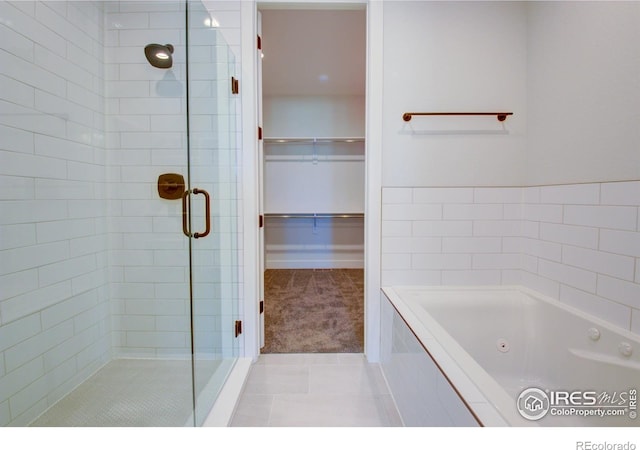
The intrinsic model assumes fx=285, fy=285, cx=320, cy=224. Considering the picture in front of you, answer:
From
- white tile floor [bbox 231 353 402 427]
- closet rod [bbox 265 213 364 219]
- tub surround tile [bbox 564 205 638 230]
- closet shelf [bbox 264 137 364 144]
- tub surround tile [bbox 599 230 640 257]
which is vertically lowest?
white tile floor [bbox 231 353 402 427]

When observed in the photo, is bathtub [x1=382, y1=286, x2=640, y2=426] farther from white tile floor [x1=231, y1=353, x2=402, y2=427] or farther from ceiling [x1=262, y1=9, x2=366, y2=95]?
ceiling [x1=262, y1=9, x2=366, y2=95]

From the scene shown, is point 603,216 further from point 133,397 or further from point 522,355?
point 133,397

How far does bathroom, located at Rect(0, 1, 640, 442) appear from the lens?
4.47 feet

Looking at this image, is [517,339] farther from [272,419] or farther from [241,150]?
[241,150]

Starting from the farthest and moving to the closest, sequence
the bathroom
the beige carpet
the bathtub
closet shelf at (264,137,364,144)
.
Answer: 1. closet shelf at (264,137,364,144)
2. the beige carpet
3. the bathroom
4. the bathtub

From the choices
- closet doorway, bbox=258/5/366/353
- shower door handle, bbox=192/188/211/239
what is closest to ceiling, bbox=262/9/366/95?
closet doorway, bbox=258/5/366/353

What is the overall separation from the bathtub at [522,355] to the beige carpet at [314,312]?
52cm

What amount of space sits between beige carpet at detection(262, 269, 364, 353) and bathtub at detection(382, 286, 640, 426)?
52 centimetres

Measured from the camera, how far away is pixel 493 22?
171 cm

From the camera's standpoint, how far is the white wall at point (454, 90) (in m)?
1.70

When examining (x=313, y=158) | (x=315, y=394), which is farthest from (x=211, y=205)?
(x=313, y=158)

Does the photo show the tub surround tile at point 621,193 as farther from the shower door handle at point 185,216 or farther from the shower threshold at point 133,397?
the shower threshold at point 133,397

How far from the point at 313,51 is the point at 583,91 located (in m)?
2.20

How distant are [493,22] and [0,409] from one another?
3099 mm
